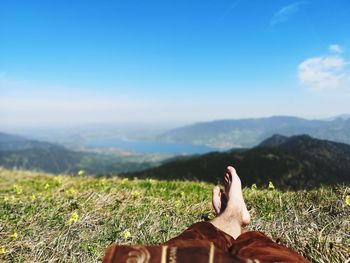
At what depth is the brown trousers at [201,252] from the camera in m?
3.05

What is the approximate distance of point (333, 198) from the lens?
682 cm

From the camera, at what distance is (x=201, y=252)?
3.14 m

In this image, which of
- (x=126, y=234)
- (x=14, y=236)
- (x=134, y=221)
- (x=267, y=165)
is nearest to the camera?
(x=126, y=234)

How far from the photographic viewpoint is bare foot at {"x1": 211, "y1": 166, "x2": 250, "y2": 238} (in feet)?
15.0

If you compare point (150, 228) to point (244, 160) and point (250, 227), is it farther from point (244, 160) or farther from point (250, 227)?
point (244, 160)

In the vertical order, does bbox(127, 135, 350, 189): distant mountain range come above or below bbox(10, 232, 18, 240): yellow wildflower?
below

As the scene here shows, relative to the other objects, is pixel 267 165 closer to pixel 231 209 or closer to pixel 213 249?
pixel 231 209

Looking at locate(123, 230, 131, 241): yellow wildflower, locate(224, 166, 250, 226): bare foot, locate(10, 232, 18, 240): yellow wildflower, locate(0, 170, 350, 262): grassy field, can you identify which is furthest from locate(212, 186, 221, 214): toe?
locate(10, 232, 18, 240): yellow wildflower

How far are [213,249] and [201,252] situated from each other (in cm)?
10

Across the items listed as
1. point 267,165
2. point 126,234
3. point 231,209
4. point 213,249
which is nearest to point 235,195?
point 231,209

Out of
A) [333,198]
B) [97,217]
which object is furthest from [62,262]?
[333,198]

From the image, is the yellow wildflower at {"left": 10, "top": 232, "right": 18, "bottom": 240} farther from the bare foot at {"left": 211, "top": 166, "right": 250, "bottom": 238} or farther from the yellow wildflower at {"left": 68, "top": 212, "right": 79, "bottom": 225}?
the bare foot at {"left": 211, "top": 166, "right": 250, "bottom": 238}

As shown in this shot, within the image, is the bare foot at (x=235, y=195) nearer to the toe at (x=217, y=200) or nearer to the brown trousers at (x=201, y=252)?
the toe at (x=217, y=200)

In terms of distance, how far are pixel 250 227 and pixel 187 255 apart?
3066mm
